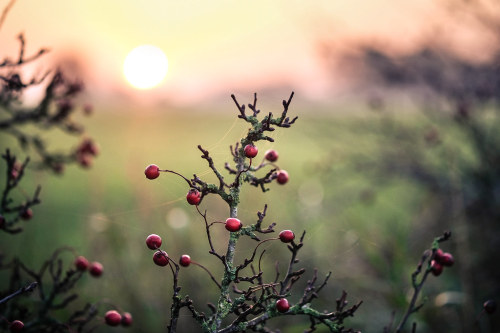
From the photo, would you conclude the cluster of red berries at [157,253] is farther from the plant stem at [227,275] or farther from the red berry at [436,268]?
the red berry at [436,268]

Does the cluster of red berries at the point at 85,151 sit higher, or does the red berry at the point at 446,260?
the cluster of red berries at the point at 85,151

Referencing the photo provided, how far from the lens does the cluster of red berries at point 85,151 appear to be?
9.01 feet

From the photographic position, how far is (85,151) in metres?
2.77

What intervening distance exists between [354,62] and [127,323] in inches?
171

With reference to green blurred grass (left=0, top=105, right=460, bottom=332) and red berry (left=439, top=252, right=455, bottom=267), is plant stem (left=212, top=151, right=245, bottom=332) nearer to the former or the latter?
green blurred grass (left=0, top=105, right=460, bottom=332)

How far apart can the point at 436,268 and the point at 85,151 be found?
6.68ft

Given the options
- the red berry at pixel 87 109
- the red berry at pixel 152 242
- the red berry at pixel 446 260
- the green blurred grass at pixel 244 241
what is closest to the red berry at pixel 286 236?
the red berry at pixel 152 242

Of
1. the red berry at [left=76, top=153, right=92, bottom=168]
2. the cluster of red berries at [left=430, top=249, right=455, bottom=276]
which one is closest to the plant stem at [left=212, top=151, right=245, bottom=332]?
the cluster of red berries at [left=430, top=249, right=455, bottom=276]

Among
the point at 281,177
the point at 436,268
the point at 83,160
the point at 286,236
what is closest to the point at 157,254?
the point at 286,236

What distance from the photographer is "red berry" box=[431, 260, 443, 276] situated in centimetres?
169

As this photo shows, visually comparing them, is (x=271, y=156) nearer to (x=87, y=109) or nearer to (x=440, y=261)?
(x=440, y=261)

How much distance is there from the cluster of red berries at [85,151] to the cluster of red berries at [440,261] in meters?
1.95

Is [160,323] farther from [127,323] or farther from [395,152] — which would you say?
[395,152]

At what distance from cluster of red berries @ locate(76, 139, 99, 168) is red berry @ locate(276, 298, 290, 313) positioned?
1.81 meters
